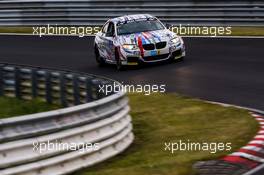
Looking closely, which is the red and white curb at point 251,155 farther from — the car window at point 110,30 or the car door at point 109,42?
the car window at point 110,30

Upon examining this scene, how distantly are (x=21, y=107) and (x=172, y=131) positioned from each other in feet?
13.7

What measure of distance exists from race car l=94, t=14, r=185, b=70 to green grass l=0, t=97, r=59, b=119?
17.0 feet

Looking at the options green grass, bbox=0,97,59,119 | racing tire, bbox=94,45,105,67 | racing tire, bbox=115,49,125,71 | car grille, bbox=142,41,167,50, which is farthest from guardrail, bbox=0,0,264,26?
green grass, bbox=0,97,59,119

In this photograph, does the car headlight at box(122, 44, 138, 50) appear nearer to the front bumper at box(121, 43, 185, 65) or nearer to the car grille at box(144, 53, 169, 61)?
the front bumper at box(121, 43, 185, 65)

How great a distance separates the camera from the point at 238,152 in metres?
9.73

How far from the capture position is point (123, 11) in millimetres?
27969

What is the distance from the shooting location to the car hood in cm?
1933

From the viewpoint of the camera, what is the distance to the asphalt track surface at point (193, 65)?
15.2 m

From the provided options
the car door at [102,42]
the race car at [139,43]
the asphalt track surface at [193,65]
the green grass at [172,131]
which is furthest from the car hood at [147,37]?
the green grass at [172,131]

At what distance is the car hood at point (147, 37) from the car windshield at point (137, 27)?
0.29 metres

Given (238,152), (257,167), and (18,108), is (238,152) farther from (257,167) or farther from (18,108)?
(18,108)

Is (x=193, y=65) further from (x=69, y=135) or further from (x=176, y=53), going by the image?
(x=69, y=135)

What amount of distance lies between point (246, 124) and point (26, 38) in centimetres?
1796

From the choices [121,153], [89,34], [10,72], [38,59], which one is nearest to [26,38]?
[89,34]
